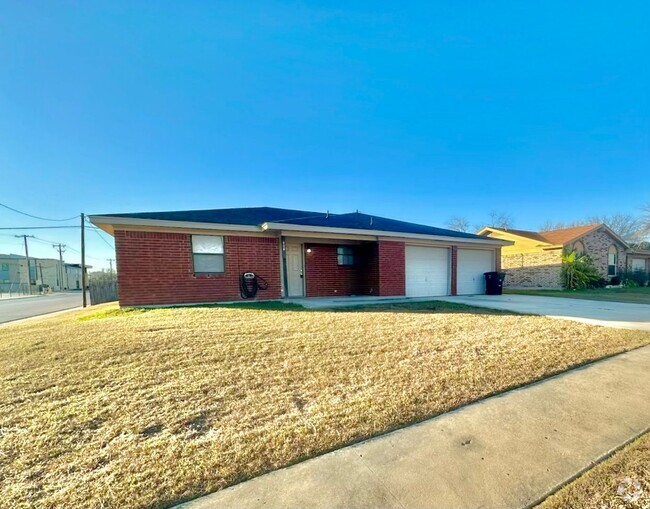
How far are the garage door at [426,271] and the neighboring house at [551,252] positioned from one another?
27.8 ft

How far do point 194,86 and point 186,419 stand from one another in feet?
36.2

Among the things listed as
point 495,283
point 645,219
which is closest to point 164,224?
point 495,283

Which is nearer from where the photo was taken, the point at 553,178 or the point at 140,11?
the point at 140,11

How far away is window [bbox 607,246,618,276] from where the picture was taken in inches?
809

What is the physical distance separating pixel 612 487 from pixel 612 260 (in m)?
27.7

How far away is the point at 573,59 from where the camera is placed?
10680mm

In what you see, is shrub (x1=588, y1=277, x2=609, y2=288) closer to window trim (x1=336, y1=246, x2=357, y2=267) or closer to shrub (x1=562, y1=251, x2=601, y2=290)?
shrub (x1=562, y1=251, x2=601, y2=290)

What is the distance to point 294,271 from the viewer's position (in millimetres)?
10922

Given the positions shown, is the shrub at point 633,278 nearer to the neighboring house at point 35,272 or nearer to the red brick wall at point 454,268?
the red brick wall at point 454,268

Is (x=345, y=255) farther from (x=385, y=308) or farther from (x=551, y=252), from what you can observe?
(x=551, y=252)

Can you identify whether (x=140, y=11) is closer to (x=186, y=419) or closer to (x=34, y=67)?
(x=34, y=67)

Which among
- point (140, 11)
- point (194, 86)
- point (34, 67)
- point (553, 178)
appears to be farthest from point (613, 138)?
point (34, 67)

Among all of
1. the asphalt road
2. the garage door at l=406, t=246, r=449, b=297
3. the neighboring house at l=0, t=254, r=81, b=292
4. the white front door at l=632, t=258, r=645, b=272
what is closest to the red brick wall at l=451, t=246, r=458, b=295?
the garage door at l=406, t=246, r=449, b=297

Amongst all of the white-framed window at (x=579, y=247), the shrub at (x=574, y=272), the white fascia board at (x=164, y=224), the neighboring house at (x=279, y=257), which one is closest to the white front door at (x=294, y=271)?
the neighboring house at (x=279, y=257)
